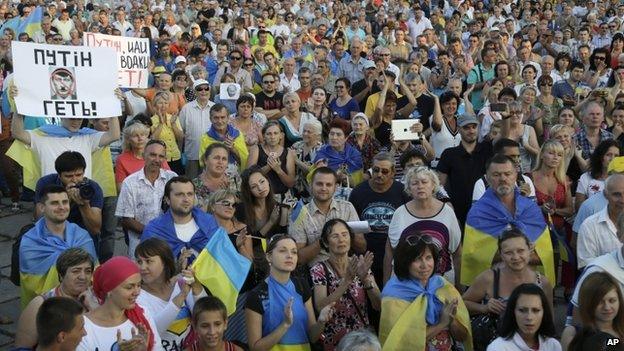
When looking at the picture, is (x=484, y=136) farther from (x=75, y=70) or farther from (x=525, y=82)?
(x=75, y=70)

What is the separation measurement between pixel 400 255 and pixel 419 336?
0.55 meters

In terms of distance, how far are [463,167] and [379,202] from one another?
123 centimetres

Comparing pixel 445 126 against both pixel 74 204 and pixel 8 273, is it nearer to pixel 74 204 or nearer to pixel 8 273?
pixel 74 204

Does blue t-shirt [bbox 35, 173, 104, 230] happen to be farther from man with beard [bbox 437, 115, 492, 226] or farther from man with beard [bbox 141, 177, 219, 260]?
man with beard [bbox 437, 115, 492, 226]

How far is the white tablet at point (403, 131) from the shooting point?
26.0 ft

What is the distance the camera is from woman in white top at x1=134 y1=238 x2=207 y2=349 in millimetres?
4852

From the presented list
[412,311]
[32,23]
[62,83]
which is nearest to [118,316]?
[412,311]

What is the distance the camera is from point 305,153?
8.12m

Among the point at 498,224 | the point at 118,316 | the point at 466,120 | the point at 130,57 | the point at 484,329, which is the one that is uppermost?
the point at 130,57

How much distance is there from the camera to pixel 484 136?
344 inches

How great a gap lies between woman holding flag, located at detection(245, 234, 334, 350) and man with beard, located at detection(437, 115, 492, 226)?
2.52 m

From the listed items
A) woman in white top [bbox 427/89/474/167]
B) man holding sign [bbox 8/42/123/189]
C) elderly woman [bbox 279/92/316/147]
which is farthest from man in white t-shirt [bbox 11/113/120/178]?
woman in white top [bbox 427/89/474/167]

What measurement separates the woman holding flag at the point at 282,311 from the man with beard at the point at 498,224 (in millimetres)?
1285

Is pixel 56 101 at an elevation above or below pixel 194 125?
above
